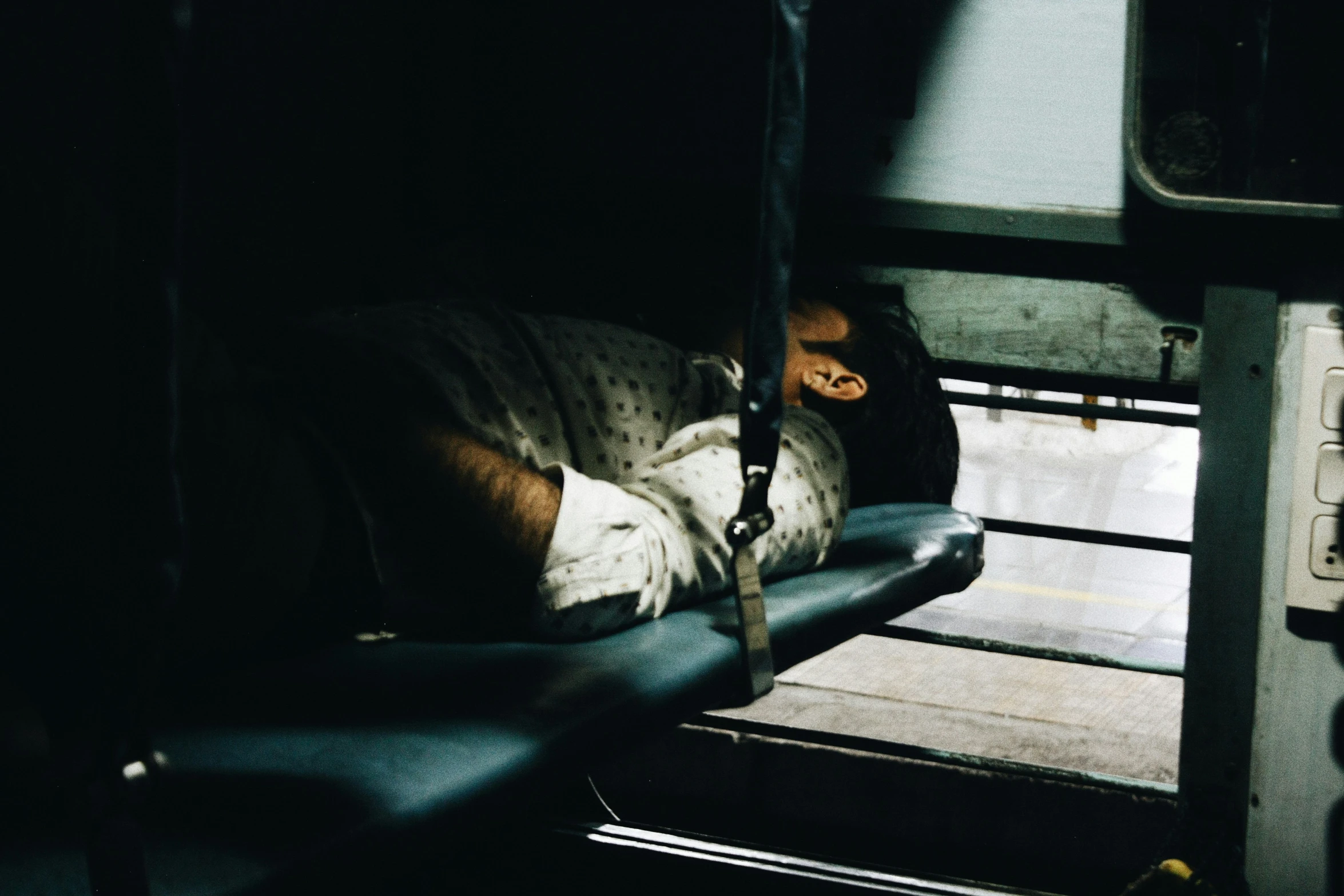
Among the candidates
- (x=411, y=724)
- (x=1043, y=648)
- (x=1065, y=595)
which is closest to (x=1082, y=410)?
(x=1043, y=648)

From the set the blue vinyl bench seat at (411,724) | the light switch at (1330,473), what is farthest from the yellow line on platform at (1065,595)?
the blue vinyl bench seat at (411,724)

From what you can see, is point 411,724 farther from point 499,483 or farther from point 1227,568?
point 1227,568

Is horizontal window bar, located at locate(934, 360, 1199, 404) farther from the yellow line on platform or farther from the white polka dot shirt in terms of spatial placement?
the yellow line on platform

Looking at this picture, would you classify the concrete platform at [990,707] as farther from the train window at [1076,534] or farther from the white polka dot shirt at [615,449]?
the white polka dot shirt at [615,449]

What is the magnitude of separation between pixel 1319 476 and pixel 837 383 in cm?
73

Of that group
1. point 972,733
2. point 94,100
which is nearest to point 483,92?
point 94,100

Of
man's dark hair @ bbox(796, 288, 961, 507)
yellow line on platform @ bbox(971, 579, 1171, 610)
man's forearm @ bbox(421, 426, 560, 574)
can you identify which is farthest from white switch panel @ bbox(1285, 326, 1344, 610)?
yellow line on platform @ bbox(971, 579, 1171, 610)

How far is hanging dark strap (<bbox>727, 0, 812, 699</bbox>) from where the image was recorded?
3.51 feet

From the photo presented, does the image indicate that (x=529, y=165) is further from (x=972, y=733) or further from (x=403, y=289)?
(x=972, y=733)

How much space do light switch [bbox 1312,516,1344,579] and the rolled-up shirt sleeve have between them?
0.80 meters

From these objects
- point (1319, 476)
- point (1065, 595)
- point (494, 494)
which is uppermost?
point (494, 494)

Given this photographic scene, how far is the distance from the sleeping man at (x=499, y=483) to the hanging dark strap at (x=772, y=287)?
142mm

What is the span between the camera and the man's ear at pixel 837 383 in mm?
1813

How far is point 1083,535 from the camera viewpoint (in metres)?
2.42
